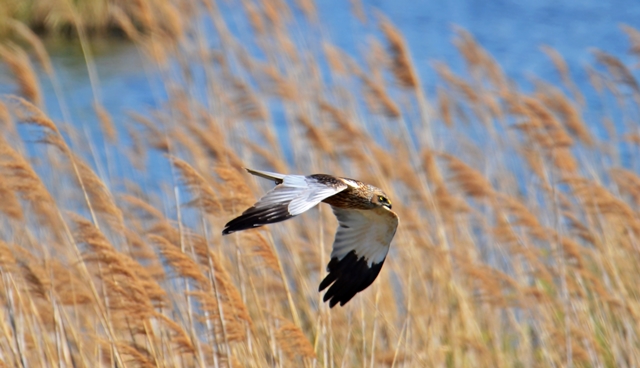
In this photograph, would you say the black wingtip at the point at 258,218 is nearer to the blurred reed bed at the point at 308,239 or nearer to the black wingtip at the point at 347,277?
the blurred reed bed at the point at 308,239

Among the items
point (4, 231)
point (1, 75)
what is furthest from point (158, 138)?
point (1, 75)

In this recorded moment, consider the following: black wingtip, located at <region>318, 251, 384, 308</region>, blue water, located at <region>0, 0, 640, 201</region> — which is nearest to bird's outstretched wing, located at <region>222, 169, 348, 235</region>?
black wingtip, located at <region>318, 251, 384, 308</region>

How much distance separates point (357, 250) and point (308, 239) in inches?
61.4

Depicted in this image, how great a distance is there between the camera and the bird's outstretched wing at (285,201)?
2.36 m

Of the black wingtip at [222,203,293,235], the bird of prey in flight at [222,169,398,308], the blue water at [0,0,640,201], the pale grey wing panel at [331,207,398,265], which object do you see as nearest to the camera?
the black wingtip at [222,203,293,235]

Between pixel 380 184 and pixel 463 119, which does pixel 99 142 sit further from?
pixel 380 184

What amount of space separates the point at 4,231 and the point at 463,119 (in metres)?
2.86

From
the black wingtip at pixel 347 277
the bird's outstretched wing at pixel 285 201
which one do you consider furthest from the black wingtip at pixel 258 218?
the black wingtip at pixel 347 277

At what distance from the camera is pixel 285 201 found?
251 cm

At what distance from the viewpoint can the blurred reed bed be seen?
314cm

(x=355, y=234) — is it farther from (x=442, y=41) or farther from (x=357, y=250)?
(x=442, y=41)

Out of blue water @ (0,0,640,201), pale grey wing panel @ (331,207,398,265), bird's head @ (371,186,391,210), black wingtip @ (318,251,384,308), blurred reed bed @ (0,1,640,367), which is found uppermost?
bird's head @ (371,186,391,210)

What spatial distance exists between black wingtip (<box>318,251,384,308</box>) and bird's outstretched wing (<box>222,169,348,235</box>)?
46cm

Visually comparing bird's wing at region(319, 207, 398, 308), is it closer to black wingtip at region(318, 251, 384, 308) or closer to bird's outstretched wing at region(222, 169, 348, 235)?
black wingtip at region(318, 251, 384, 308)
